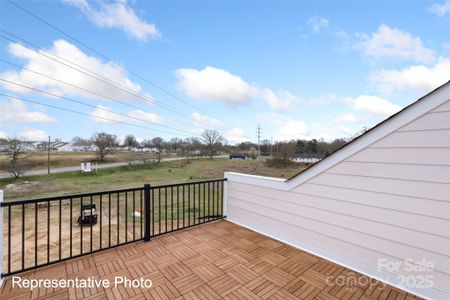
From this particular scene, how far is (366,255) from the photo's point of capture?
2008 mm

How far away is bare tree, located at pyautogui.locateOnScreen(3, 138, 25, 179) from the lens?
13086 mm

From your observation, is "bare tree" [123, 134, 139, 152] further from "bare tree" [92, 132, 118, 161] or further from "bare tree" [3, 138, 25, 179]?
"bare tree" [3, 138, 25, 179]

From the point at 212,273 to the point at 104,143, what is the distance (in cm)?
2206

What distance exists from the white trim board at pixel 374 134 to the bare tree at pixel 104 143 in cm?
2173

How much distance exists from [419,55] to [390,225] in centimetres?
355

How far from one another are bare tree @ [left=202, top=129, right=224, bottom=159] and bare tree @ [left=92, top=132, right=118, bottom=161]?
13.4 meters

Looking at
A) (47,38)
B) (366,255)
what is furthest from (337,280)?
(47,38)

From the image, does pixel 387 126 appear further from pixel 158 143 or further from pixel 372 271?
pixel 158 143

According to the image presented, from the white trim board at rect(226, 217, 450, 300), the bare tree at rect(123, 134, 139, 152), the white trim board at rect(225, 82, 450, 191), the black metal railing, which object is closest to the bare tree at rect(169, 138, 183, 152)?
the bare tree at rect(123, 134, 139, 152)

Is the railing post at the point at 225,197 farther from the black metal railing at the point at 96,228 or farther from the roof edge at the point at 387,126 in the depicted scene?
the roof edge at the point at 387,126

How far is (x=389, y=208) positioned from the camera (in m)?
1.85

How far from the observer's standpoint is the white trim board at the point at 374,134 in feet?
5.24

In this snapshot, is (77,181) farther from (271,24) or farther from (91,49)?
(271,24)

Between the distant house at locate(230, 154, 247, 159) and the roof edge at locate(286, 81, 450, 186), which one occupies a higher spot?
the roof edge at locate(286, 81, 450, 186)
